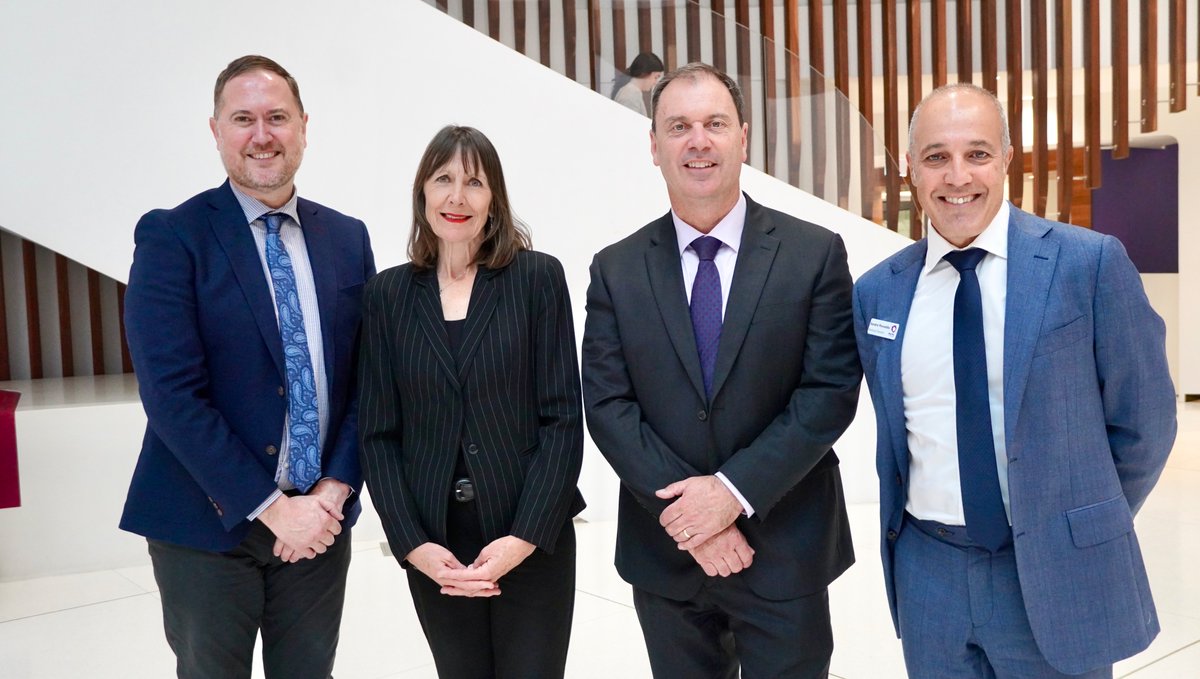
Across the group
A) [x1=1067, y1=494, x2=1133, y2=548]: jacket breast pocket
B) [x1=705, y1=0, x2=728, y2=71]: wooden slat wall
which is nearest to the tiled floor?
[x1=1067, y1=494, x2=1133, y2=548]: jacket breast pocket

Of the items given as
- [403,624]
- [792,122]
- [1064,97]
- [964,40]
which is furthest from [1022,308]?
[964,40]

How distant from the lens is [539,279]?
2324 mm

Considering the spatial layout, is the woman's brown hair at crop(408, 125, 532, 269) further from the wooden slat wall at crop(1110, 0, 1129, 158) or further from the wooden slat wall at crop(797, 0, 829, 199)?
the wooden slat wall at crop(1110, 0, 1129, 158)

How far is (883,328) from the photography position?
199 centimetres

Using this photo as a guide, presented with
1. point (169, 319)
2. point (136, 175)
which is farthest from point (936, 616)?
point (136, 175)

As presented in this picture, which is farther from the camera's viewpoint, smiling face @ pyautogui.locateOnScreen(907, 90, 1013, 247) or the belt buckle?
the belt buckle

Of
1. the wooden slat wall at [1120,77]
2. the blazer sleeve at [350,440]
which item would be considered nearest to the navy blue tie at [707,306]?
the blazer sleeve at [350,440]

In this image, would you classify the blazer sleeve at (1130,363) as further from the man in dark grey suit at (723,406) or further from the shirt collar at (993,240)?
the man in dark grey suit at (723,406)

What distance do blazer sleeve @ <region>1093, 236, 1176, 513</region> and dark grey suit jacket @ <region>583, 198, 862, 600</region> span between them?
0.51 m

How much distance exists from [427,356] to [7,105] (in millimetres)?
3810

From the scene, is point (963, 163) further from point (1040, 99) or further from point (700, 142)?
point (1040, 99)

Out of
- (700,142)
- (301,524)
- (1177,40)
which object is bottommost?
(301,524)

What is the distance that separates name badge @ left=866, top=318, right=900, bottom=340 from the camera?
197 centimetres

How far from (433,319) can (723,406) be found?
2.26 feet
